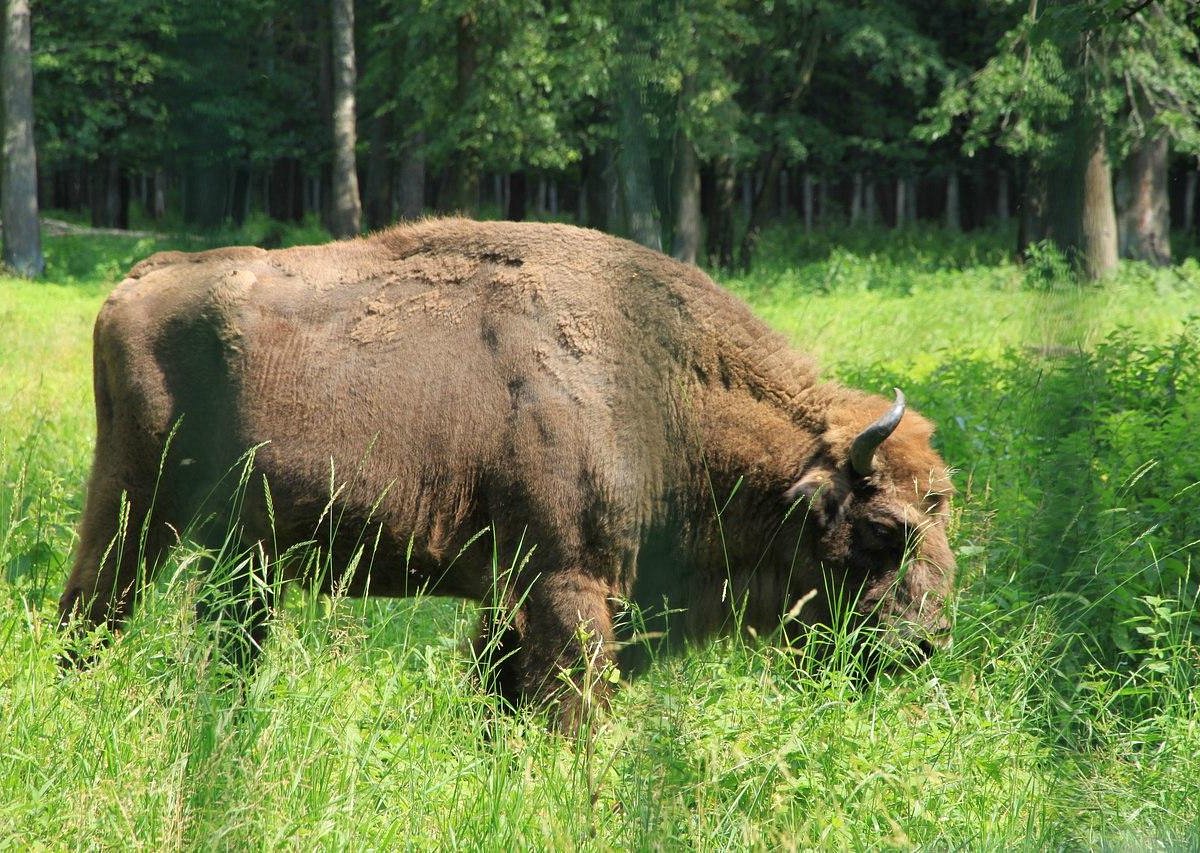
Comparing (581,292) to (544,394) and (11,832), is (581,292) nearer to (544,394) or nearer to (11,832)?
(544,394)

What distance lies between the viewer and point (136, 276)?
5051 mm

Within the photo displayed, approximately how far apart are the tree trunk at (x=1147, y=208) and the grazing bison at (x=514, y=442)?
833 inches

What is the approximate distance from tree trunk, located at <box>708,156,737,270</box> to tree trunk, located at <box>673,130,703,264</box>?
3.59m

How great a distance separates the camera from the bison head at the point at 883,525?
4.46 m

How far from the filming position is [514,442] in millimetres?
4434

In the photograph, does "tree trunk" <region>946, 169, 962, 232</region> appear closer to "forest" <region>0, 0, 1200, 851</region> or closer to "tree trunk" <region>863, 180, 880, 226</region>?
"tree trunk" <region>863, 180, 880, 226</region>

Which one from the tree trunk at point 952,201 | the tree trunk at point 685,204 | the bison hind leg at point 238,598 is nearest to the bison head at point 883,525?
the bison hind leg at point 238,598

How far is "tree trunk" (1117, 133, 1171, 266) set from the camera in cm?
2364

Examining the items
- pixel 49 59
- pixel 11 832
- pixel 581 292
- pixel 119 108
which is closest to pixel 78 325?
pixel 581 292


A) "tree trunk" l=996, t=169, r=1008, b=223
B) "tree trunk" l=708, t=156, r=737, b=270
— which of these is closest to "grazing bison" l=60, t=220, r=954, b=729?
"tree trunk" l=708, t=156, r=737, b=270

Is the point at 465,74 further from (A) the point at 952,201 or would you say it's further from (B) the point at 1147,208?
(A) the point at 952,201

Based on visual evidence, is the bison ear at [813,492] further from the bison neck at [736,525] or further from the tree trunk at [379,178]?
the tree trunk at [379,178]

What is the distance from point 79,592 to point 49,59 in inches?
1085

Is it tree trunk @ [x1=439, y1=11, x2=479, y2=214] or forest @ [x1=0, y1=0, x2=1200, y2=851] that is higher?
tree trunk @ [x1=439, y1=11, x2=479, y2=214]
